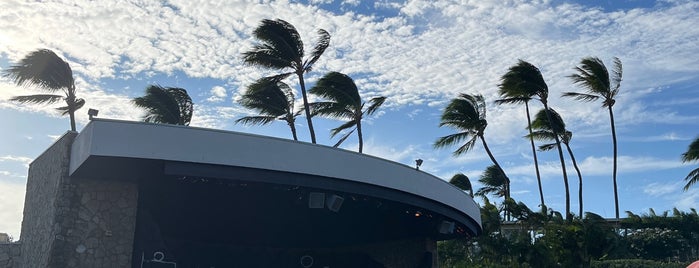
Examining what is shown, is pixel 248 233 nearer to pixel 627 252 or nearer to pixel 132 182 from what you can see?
pixel 132 182

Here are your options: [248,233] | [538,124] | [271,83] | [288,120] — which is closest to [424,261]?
[248,233]

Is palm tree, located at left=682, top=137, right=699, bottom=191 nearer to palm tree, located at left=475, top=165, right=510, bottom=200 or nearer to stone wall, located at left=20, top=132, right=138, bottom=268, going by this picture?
palm tree, located at left=475, top=165, right=510, bottom=200

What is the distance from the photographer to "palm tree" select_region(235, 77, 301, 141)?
77.6 ft

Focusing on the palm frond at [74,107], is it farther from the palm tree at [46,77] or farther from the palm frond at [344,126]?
the palm frond at [344,126]

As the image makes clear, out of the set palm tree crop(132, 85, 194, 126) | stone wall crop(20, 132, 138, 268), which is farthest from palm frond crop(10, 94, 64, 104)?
stone wall crop(20, 132, 138, 268)

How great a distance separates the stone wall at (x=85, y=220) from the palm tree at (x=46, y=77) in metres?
8.99

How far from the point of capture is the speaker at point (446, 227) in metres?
13.9

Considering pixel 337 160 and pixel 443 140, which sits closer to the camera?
pixel 337 160

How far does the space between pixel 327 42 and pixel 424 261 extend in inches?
349

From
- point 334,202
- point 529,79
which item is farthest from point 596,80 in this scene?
point 334,202

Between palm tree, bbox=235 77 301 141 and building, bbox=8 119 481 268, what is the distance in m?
9.78

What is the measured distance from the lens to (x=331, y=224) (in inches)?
552

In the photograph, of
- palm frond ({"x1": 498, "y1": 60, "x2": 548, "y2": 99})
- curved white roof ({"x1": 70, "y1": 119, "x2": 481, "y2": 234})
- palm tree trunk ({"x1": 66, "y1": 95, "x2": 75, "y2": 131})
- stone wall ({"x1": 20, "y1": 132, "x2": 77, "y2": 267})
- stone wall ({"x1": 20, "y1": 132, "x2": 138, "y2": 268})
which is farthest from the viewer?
palm frond ({"x1": 498, "y1": 60, "x2": 548, "y2": 99})

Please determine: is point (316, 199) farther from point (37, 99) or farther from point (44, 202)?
point (37, 99)
